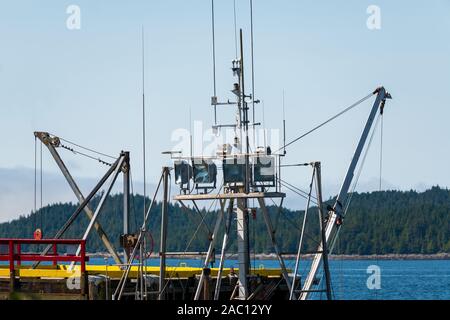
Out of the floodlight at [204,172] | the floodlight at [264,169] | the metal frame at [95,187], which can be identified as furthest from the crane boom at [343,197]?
the metal frame at [95,187]

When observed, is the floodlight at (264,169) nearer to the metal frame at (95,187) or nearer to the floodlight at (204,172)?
the floodlight at (204,172)

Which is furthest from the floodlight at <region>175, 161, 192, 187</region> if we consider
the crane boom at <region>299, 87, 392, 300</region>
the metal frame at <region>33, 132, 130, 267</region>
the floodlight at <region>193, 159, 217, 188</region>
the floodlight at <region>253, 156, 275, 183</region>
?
the metal frame at <region>33, 132, 130, 267</region>

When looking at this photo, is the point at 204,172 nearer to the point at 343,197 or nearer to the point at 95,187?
the point at 343,197

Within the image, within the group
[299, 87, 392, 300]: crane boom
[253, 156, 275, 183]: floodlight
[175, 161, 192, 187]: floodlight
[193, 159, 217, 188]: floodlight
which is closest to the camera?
[253, 156, 275, 183]: floodlight

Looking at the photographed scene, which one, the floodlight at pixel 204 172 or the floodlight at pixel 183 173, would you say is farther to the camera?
the floodlight at pixel 183 173

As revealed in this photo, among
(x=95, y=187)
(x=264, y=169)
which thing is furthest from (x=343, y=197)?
(x=95, y=187)

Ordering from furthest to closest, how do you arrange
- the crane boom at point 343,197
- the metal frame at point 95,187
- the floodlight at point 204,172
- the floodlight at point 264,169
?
the metal frame at point 95,187 → the crane boom at point 343,197 → the floodlight at point 204,172 → the floodlight at point 264,169

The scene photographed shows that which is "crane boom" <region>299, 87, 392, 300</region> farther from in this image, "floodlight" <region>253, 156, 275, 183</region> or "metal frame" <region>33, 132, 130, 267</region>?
"metal frame" <region>33, 132, 130, 267</region>

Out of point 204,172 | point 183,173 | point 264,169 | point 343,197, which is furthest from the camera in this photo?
point 343,197
